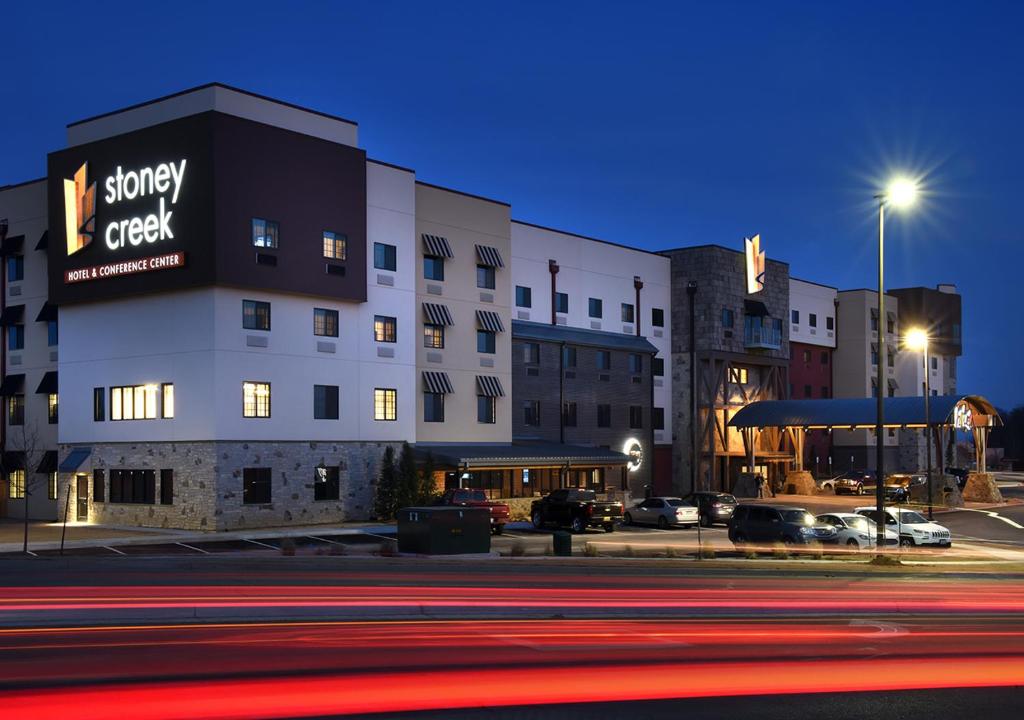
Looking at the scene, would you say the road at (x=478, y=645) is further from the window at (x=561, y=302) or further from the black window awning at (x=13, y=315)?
the window at (x=561, y=302)

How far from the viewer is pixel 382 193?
50188 mm

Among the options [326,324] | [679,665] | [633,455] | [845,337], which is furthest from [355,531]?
[845,337]

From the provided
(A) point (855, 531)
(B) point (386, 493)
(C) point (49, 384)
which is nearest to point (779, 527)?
(A) point (855, 531)

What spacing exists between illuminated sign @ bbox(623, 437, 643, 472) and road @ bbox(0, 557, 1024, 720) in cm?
3855

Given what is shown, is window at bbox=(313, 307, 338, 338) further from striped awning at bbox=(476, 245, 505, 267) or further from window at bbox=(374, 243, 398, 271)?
striped awning at bbox=(476, 245, 505, 267)

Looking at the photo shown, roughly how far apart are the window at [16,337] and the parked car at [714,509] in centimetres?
3403

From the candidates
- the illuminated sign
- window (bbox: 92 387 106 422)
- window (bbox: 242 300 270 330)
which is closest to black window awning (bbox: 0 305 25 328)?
window (bbox: 92 387 106 422)

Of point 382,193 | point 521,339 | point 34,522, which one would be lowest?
point 34,522

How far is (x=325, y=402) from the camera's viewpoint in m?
47.2

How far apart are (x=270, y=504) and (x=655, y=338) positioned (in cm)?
3220

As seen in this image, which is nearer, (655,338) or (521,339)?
(521,339)

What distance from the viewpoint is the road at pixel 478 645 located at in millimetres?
11680

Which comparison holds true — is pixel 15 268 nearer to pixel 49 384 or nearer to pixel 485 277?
pixel 49 384

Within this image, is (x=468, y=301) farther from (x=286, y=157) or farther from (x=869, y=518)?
(x=869, y=518)
